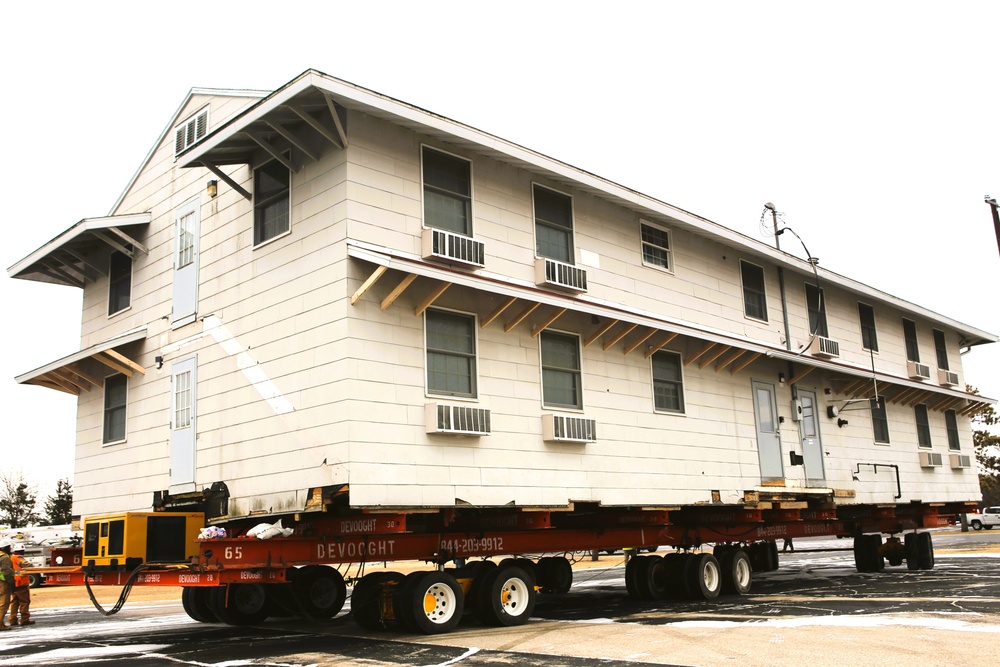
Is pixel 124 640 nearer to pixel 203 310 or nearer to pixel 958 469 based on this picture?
pixel 203 310

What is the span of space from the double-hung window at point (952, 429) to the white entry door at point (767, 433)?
1012 cm

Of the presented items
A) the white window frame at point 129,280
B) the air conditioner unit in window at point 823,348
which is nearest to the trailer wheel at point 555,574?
the air conditioner unit in window at point 823,348

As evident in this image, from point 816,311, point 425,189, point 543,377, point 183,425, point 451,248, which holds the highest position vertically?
point 425,189

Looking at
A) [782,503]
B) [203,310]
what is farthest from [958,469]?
[203,310]

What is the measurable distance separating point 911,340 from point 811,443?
25.0ft

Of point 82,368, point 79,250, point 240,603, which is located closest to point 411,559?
point 240,603

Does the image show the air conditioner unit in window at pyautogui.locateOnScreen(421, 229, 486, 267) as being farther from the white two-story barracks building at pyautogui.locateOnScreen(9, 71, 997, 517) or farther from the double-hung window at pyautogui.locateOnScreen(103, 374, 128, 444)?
the double-hung window at pyautogui.locateOnScreen(103, 374, 128, 444)

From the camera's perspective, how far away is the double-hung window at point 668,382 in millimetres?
17297

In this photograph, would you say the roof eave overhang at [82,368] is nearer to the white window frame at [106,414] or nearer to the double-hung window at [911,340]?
the white window frame at [106,414]

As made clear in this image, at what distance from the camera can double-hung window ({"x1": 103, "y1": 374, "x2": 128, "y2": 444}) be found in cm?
1681

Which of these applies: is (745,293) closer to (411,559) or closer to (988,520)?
(411,559)

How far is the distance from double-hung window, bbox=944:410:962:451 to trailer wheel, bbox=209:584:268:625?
20402mm

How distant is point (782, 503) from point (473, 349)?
8558 mm

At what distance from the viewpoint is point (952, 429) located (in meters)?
27.5
